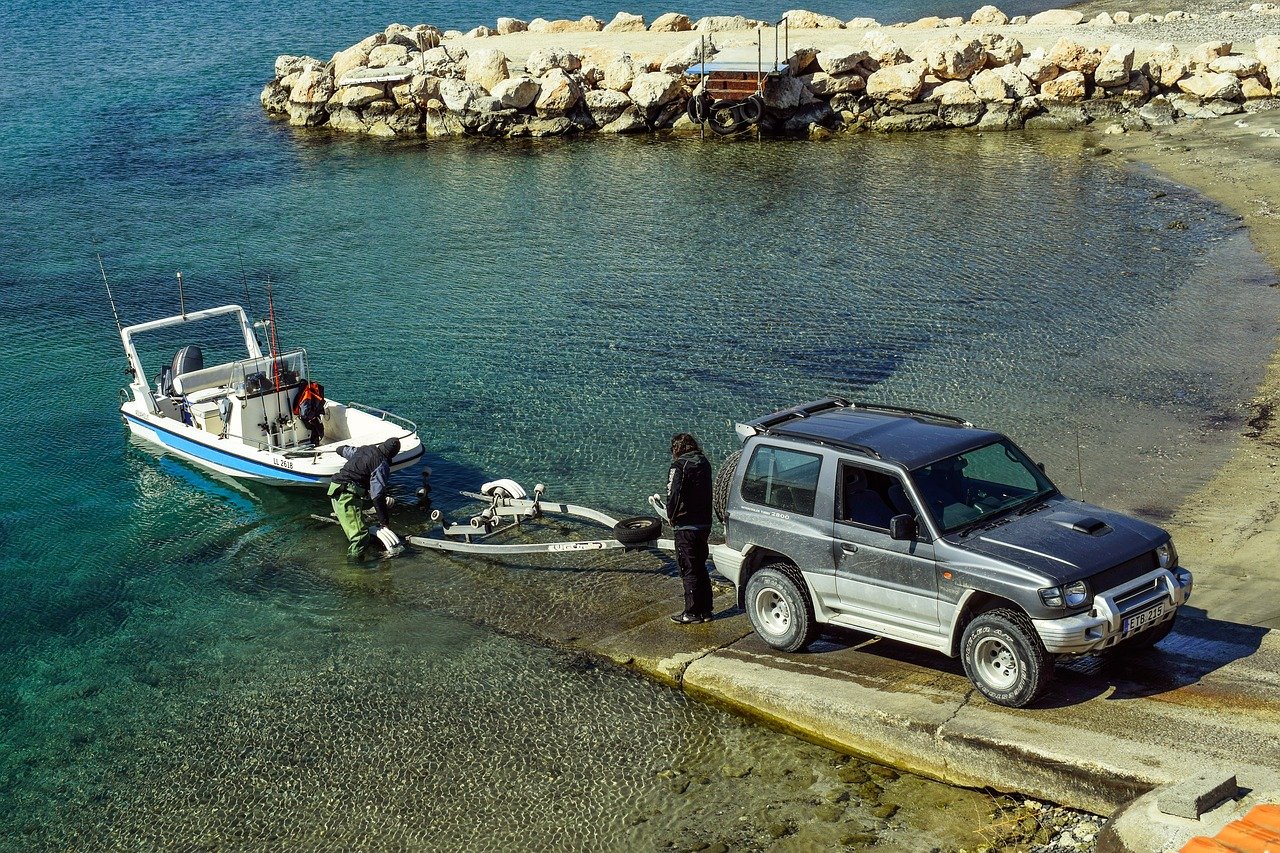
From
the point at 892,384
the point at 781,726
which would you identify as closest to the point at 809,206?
the point at 892,384

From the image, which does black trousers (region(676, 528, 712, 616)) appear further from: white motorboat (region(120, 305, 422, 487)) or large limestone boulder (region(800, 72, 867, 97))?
large limestone boulder (region(800, 72, 867, 97))

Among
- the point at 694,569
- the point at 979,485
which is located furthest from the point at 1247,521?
the point at 694,569

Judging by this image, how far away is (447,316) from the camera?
26.6m

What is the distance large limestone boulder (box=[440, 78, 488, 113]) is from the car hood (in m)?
38.3

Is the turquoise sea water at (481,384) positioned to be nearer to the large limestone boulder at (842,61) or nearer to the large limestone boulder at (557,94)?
the large limestone boulder at (557,94)

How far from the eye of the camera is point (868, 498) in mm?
11367

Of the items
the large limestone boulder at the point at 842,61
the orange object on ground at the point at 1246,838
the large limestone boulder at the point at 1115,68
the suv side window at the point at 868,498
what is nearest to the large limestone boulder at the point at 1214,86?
the large limestone boulder at the point at 1115,68

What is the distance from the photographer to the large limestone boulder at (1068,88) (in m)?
41.7

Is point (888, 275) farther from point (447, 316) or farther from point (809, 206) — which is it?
point (447, 316)

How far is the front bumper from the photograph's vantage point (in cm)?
984

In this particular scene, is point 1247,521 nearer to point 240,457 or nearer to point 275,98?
point 240,457

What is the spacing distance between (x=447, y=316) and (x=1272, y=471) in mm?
16091

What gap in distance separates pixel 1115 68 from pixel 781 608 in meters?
35.1

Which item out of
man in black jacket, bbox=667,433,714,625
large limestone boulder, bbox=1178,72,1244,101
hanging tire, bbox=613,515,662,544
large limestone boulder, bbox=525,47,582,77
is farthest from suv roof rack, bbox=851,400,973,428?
large limestone boulder, bbox=525,47,582,77
